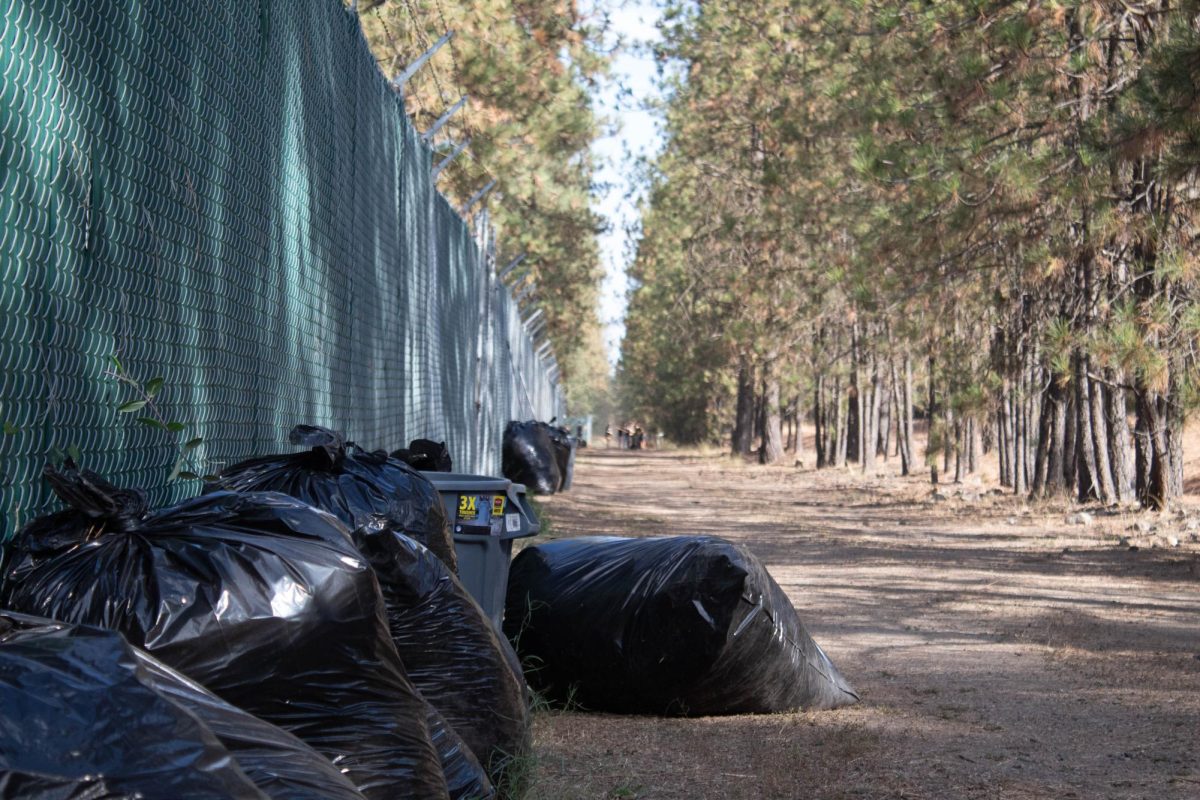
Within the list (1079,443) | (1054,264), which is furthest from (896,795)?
(1079,443)

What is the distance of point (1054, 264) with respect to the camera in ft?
37.2

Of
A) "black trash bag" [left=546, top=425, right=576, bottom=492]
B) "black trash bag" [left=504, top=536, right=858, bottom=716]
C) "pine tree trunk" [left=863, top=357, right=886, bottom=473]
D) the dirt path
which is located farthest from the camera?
"pine tree trunk" [left=863, top=357, right=886, bottom=473]

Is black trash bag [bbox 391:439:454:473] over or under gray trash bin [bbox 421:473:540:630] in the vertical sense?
over

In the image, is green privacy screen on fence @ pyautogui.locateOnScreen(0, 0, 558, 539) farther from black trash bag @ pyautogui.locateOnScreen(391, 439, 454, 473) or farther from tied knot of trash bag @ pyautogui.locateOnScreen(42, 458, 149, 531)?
black trash bag @ pyautogui.locateOnScreen(391, 439, 454, 473)

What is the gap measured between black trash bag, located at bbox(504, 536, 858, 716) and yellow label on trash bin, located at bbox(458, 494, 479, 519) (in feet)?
1.65

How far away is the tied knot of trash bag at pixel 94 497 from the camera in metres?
2.36

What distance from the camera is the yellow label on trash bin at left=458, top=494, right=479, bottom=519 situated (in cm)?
471

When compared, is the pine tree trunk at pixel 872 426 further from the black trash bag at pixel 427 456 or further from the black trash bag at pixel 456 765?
the black trash bag at pixel 456 765

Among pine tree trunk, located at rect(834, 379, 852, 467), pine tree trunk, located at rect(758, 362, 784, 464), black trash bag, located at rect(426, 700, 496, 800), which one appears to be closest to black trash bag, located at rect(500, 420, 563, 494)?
pine tree trunk, located at rect(834, 379, 852, 467)

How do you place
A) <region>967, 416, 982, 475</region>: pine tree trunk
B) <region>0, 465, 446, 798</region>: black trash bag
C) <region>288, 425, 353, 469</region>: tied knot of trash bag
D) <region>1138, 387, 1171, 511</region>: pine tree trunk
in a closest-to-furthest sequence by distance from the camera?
<region>0, 465, 446, 798</region>: black trash bag
<region>288, 425, 353, 469</region>: tied knot of trash bag
<region>1138, 387, 1171, 511</region>: pine tree trunk
<region>967, 416, 982, 475</region>: pine tree trunk

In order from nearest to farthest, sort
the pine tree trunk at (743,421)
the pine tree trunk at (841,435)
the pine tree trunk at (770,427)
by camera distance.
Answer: the pine tree trunk at (841,435)
the pine tree trunk at (770,427)
the pine tree trunk at (743,421)

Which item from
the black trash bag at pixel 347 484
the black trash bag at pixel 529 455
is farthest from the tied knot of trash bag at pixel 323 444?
the black trash bag at pixel 529 455

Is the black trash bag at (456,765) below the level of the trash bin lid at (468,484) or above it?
below

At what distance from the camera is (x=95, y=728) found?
147cm
